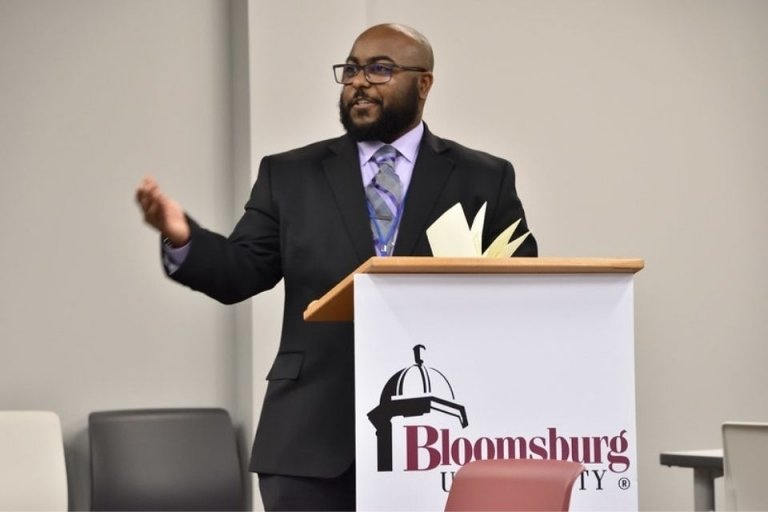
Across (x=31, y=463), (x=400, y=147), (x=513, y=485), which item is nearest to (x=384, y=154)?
(x=400, y=147)

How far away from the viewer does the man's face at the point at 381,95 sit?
2984 millimetres

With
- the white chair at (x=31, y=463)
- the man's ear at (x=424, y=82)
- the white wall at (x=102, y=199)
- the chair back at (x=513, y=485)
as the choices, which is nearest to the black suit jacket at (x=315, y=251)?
the man's ear at (x=424, y=82)

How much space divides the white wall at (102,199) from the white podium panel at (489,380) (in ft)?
11.5

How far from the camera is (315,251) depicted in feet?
9.49

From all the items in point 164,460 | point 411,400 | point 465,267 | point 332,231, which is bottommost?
point 164,460

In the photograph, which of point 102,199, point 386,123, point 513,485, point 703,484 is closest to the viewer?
point 513,485

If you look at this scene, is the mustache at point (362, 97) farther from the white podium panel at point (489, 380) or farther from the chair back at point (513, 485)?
the chair back at point (513, 485)

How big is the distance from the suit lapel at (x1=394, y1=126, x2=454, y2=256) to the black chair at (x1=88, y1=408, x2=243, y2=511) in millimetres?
2785

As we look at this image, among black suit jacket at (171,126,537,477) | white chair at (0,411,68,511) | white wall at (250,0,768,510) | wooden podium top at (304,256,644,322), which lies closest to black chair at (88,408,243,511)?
white chair at (0,411,68,511)

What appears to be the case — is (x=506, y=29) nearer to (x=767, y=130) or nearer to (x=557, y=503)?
(x=767, y=130)

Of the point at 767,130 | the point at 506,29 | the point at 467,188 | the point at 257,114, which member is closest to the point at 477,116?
the point at 506,29

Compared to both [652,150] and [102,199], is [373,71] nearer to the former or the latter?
[102,199]

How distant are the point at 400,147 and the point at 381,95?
5.4 inches

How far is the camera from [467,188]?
9.82 ft
